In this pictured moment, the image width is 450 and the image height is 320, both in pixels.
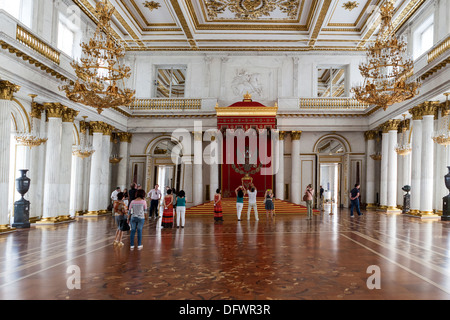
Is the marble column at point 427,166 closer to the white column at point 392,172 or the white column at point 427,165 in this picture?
the white column at point 427,165

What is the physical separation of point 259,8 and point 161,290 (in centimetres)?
1407

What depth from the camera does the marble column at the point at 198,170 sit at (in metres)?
17.1

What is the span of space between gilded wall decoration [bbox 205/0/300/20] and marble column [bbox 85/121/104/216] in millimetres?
7104

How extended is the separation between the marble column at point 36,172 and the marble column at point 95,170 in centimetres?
288

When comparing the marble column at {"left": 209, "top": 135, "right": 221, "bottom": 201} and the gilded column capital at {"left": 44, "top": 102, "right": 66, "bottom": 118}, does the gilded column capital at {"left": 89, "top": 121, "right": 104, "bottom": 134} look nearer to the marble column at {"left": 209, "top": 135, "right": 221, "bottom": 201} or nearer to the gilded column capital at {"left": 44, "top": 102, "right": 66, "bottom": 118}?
the gilded column capital at {"left": 44, "top": 102, "right": 66, "bottom": 118}

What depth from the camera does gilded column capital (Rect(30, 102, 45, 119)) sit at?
36.9 ft

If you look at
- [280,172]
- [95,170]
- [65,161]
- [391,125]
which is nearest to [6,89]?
[65,161]

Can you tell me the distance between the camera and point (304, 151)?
1806 centimetres

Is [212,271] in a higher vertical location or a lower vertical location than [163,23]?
lower

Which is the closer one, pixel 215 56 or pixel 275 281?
pixel 275 281

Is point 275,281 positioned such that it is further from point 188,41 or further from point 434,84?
point 188,41

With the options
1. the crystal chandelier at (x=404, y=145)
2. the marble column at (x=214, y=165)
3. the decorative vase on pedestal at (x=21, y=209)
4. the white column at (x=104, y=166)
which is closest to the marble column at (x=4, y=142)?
the decorative vase on pedestal at (x=21, y=209)

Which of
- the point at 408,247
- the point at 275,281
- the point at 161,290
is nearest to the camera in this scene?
the point at 161,290
